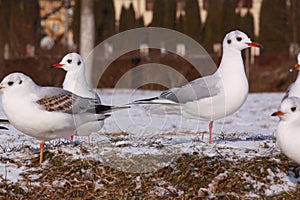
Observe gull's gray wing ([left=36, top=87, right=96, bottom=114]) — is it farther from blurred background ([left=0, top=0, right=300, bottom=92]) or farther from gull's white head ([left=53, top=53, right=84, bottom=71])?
blurred background ([left=0, top=0, right=300, bottom=92])

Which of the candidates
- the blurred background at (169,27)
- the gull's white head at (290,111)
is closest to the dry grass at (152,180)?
the gull's white head at (290,111)

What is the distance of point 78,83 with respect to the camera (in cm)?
664

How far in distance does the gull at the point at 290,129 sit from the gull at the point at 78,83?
196 centimetres

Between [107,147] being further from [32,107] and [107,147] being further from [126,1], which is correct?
[126,1]

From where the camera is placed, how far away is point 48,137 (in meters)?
5.56

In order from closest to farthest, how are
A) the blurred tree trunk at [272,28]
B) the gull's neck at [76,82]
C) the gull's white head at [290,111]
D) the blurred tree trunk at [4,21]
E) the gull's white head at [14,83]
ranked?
the gull's white head at [290,111] → the gull's white head at [14,83] → the gull's neck at [76,82] → the blurred tree trunk at [272,28] → the blurred tree trunk at [4,21]

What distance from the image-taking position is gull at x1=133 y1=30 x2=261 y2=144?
20.1 feet

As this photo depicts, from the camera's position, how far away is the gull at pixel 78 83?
247 inches

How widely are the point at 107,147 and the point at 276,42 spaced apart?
22.9 meters

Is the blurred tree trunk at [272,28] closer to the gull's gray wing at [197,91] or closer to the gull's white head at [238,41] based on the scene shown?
the gull's white head at [238,41]

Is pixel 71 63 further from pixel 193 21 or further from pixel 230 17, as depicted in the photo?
pixel 193 21

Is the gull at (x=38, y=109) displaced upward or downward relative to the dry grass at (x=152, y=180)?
upward

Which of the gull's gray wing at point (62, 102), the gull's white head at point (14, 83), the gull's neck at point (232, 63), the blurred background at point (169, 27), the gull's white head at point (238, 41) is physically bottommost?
the blurred background at point (169, 27)

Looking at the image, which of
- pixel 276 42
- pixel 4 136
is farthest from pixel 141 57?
pixel 4 136
